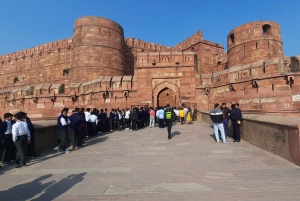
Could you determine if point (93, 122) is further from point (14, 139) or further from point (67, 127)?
point (14, 139)

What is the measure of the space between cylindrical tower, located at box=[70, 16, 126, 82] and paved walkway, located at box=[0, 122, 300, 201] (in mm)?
19699

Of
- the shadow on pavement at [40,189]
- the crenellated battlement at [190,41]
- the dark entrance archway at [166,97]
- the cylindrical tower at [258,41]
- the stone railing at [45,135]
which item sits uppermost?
the crenellated battlement at [190,41]

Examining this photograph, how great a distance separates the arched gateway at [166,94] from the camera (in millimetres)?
14984

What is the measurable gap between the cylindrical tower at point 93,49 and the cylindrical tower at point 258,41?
14.3m

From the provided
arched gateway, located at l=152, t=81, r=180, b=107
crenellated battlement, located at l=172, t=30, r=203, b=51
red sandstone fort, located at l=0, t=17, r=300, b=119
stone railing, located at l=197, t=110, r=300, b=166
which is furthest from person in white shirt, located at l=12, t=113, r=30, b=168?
crenellated battlement, located at l=172, t=30, r=203, b=51

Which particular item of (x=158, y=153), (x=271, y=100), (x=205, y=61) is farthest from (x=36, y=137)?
(x=205, y=61)

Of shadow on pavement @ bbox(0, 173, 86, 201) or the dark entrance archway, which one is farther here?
the dark entrance archway

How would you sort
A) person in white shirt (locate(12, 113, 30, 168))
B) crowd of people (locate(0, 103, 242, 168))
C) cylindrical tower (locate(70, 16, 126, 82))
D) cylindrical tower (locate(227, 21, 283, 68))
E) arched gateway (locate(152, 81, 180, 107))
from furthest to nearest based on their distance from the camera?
1. cylindrical tower (locate(70, 16, 126, 82))
2. cylindrical tower (locate(227, 21, 283, 68))
3. arched gateway (locate(152, 81, 180, 107))
4. crowd of people (locate(0, 103, 242, 168))
5. person in white shirt (locate(12, 113, 30, 168))

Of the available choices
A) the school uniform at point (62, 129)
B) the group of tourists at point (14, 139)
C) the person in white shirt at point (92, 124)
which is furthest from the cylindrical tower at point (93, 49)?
the group of tourists at point (14, 139)

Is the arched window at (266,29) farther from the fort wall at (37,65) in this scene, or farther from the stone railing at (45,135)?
the fort wall at (37,65)

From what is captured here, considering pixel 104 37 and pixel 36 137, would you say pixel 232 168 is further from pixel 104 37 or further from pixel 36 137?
pixel 104 37

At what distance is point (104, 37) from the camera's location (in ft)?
80.6

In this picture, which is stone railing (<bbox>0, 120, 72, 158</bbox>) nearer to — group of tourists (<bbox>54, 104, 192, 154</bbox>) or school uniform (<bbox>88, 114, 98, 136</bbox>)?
group of tourists (<bbox>54, 104, 192, 154</bbox>)

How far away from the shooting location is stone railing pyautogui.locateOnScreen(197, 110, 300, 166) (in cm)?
385
